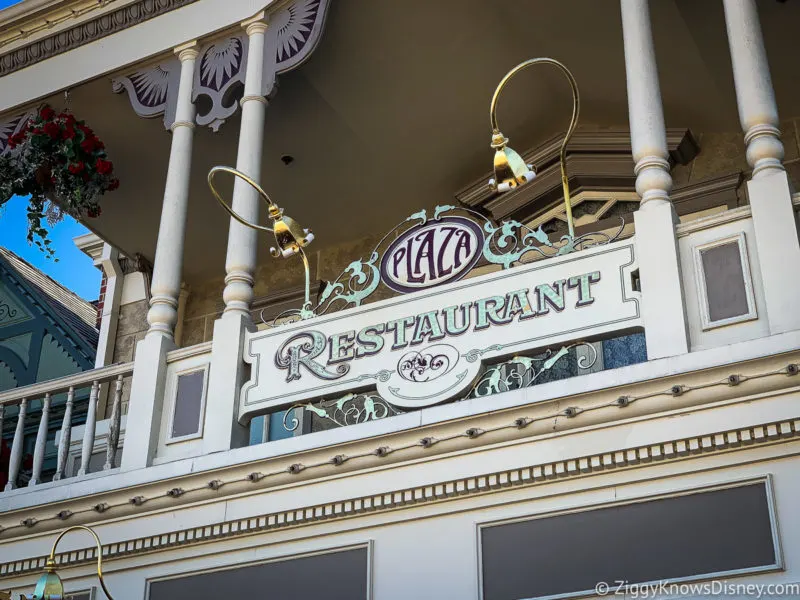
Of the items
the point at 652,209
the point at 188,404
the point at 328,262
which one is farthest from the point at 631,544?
the point at 328,262

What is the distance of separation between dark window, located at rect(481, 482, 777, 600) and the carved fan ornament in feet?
12.5

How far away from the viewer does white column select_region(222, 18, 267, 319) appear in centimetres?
813

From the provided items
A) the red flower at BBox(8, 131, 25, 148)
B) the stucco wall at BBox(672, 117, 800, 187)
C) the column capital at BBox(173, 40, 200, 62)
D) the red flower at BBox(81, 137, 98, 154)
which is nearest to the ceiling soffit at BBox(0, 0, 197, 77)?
the column capital at BBox(173, 40, 200, 62)

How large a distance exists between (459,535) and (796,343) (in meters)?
1.99

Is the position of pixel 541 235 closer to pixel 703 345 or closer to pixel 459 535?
pixel 703 345

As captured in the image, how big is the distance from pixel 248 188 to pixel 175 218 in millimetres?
565

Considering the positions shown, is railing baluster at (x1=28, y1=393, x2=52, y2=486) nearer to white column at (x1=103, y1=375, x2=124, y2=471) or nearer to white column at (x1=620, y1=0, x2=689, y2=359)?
white column at (x1=103, y1=375, x2=124, y2=471)

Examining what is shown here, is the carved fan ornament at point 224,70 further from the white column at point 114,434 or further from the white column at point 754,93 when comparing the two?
the white column at point 754,93

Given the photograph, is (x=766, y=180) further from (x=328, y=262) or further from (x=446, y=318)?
(x=328, y=262)

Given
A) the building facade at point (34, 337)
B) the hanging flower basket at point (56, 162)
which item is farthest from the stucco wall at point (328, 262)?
the hanging flower basket at point (56, 162)

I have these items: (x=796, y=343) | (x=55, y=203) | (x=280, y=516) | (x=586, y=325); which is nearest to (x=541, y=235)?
(x=586, y=325)

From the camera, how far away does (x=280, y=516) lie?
23.7ft

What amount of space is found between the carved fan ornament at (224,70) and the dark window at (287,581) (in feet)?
10.6

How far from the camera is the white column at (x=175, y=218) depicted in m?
8.33
